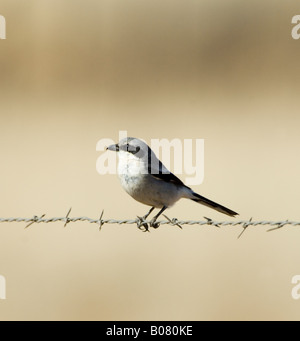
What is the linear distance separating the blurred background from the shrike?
235 cm

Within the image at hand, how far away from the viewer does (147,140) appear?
1269 cm

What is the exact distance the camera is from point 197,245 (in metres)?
Answer: 9.98

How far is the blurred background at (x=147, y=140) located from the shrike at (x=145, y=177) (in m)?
2.35

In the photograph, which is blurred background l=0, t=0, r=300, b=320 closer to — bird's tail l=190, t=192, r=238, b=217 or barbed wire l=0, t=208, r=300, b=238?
bird's tail l=190, t=192, r=238, b=217

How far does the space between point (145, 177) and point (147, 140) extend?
651 cm

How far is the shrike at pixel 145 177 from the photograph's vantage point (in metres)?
6.18

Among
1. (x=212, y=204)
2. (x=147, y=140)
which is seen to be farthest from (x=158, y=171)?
(x=147, y=140)

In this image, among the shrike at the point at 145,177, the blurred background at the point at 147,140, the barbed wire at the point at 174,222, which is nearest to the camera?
the barbed wire at the point at 174,222

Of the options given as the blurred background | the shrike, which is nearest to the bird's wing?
the shrike

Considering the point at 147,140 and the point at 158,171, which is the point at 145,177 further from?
the point at 147,140

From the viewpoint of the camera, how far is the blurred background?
8945mm

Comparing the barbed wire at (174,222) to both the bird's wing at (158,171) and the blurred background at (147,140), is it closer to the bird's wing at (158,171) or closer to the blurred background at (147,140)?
the bird's wing at (158,171)

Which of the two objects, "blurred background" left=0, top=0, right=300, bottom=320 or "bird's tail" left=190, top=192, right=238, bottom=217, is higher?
"blurred background" left=0, top=0, right=300, bottom=320

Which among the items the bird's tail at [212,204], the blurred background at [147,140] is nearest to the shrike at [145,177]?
the bird's tail at [212,204]
